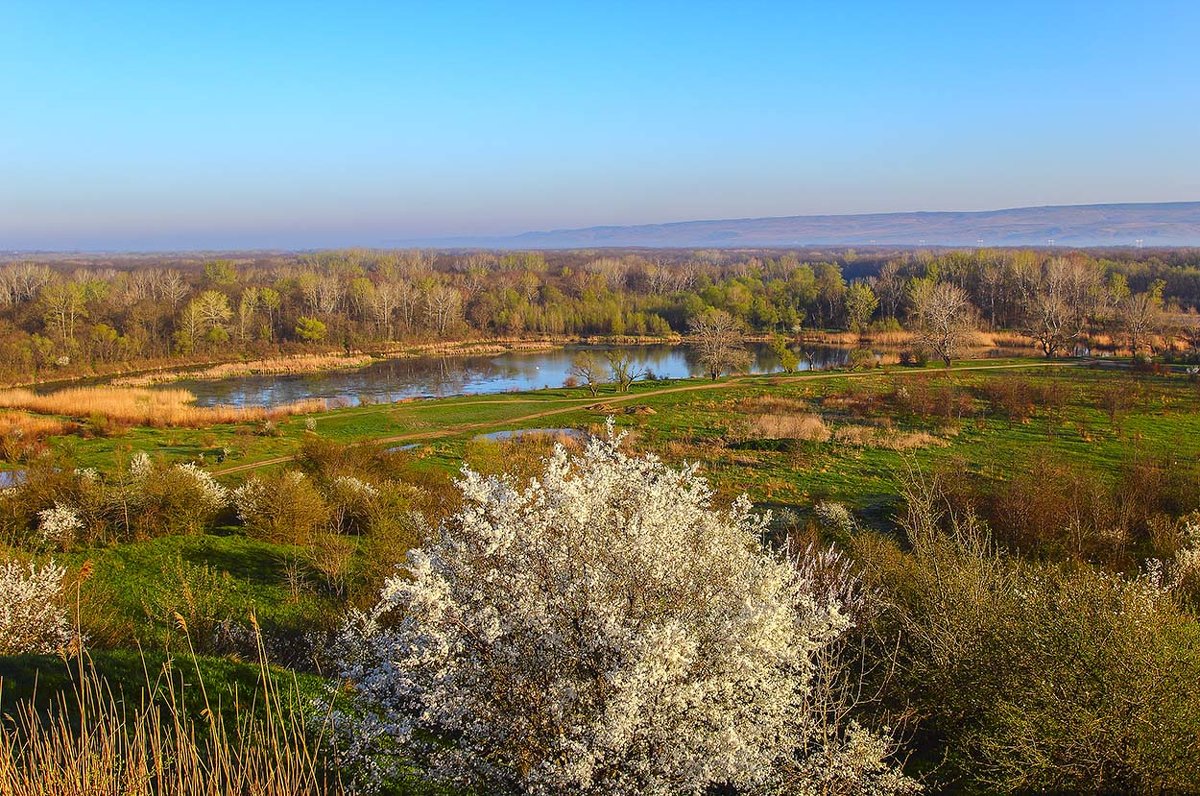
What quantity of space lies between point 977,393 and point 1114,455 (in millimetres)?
11983

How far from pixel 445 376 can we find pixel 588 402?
613 inches

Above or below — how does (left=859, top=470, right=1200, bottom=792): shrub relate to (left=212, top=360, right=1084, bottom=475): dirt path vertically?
above

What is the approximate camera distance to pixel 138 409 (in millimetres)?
32594

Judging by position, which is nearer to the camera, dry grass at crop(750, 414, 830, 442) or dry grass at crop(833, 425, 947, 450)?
dry grass at crop(833, 425, 947, 450)

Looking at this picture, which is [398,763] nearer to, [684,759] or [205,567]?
[684,759]

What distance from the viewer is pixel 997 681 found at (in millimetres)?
7445

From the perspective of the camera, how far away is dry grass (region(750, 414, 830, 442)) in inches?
1161

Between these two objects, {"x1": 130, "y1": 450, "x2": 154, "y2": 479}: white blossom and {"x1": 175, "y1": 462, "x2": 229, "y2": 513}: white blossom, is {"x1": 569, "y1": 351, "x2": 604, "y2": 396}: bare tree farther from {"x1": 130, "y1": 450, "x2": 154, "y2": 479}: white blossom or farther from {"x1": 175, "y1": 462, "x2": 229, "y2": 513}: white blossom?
{"x1": 130, "y1": 450, "x2": 154, "y2": 479}: white blossom

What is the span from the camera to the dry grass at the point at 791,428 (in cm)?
2948

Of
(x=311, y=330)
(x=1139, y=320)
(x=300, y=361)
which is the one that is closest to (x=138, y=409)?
(x=300, y=361)

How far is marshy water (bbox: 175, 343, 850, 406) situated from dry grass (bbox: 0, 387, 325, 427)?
14.3 feet

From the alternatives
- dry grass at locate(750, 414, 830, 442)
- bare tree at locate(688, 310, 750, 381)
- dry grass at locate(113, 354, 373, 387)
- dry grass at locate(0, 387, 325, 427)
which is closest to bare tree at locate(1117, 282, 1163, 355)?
bare tree at locate(688, 310, 750, 381)

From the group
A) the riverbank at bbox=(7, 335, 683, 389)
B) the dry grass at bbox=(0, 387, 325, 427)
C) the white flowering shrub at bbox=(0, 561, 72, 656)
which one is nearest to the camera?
the white flowering shrub at bbox=(0, 561, 72, 656)

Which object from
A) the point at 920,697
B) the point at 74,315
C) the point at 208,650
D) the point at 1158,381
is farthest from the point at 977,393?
the point at 74,315
